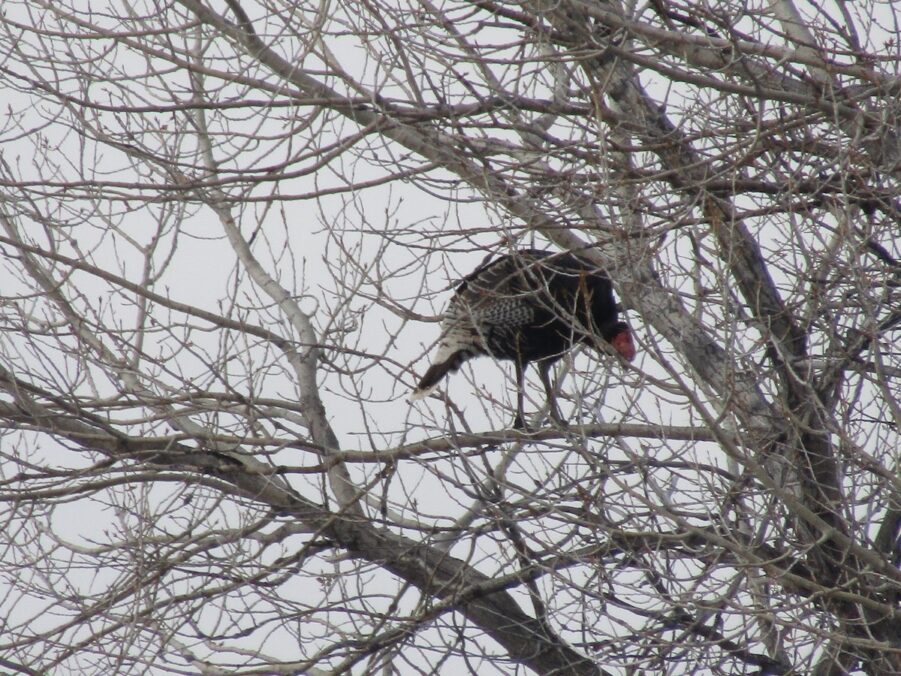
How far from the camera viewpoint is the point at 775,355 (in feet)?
14.9

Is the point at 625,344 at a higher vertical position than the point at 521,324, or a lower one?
lower

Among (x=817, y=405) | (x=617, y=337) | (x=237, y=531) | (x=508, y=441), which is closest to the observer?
(x=817, y=405)

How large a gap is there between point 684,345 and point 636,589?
3.87 ft

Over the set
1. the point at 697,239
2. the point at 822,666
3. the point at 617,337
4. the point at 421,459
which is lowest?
the point at 822,666

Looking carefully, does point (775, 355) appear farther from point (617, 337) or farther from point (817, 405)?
point (617, 337)

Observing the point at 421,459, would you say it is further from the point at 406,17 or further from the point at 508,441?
the point at 406,17

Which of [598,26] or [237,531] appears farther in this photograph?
[237,531]

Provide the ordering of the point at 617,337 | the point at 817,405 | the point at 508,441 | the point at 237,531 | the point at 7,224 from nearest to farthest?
1. the point at 817,405
2. the point at 508,441
3. the point at 237,531
4. the point at 7,224
5. the point at 617,337

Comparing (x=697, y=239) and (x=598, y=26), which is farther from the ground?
(x=598, y=26)

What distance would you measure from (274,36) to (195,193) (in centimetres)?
76

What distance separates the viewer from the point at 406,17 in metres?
4.43

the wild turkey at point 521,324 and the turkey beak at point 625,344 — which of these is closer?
the wild turkey at point 521,324

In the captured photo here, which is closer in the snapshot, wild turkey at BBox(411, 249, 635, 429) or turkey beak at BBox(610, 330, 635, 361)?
wild turkey at BBox(411, 249, 635, 429)

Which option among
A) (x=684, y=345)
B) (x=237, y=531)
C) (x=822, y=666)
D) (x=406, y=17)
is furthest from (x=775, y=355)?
(x=237, y=531)
